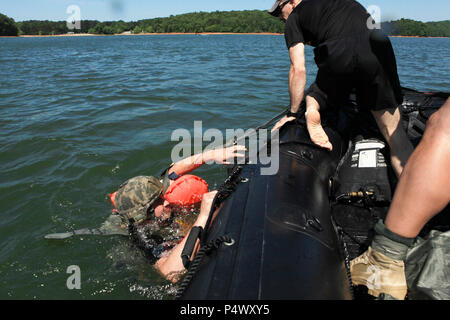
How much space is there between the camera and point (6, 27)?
3083 inches

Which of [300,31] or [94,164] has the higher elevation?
[300,31]

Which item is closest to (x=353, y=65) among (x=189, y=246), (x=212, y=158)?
(x=212, y=158)

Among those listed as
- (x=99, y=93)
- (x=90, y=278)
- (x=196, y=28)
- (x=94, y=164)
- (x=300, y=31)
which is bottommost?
(x=90, y=278)

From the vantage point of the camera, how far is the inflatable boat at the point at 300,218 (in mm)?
1495

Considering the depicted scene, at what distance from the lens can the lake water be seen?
2.88 metres

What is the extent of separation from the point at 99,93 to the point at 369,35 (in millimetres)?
8349

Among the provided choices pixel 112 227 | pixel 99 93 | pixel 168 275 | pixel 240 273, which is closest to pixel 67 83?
pixel 99 93

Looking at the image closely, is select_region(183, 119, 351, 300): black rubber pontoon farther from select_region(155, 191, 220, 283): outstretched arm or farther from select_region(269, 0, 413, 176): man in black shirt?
select_region(269, 0, 413, 176): man in black shirt

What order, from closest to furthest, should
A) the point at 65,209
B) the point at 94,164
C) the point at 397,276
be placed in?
the point at 397,276
the point at 65,209
the point at 94,164

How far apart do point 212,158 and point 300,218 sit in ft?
4.49

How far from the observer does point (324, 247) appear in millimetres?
1780

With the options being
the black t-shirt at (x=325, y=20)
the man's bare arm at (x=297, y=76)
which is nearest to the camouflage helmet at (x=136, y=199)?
the man's bare arm at (x=297, y=76)

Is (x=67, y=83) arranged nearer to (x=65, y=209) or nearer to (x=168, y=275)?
(x=65, y=209)

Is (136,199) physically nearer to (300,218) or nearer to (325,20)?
(300,218)
